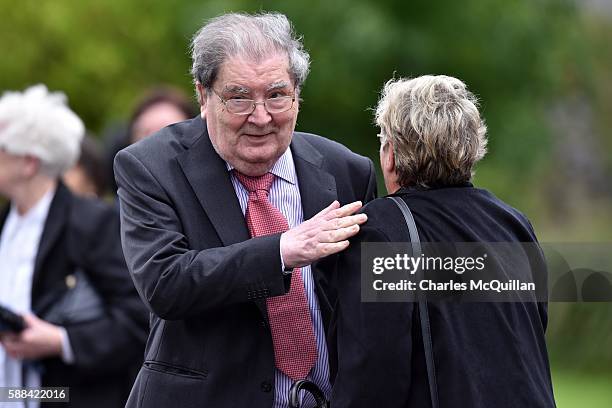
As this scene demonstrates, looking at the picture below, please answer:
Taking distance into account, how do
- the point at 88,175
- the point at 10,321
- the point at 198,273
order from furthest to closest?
the point at 88,175 < the point at 10,321 < the point at 198,273

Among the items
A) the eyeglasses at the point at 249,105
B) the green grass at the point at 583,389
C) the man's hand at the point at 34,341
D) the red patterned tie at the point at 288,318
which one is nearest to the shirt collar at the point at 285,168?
the red patterned tie at the point at 288,318

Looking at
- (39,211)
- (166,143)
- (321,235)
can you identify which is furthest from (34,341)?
(321,235)

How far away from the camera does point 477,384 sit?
347 centimetres

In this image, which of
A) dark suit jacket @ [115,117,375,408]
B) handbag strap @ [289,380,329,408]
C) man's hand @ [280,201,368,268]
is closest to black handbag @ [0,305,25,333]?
dark suit jacket @ [115,117,375,408]

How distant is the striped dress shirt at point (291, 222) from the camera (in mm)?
3900

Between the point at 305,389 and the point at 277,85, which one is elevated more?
the point at 277,85

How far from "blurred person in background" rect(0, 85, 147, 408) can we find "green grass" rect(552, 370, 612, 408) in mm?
8811

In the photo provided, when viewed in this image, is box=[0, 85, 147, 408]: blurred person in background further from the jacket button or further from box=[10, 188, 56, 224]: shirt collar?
the jacket button

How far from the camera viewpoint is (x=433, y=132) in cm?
356

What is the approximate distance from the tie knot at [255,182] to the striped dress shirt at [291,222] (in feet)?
0.06

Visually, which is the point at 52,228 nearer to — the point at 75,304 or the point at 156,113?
the point at 75,304

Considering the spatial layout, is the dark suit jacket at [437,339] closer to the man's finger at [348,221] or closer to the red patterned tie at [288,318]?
the man's finger at [348,221]

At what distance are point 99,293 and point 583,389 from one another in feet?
33.3

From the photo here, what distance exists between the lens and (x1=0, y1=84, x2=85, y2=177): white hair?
5773 mm
